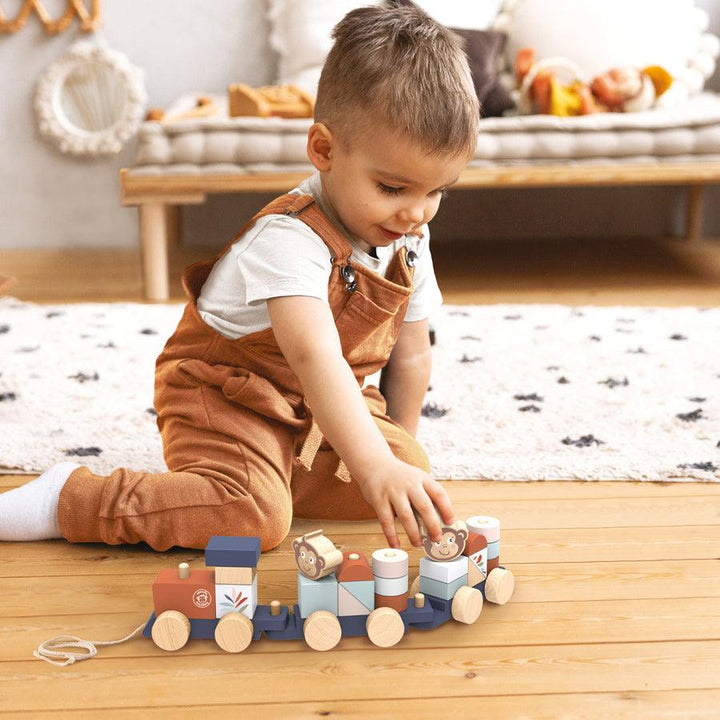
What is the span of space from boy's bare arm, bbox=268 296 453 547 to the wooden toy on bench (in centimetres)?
130

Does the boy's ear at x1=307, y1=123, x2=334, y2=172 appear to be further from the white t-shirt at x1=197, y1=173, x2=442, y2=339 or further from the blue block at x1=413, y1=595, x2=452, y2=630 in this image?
the blue block at x1=413, y1=595, x2=452, y2=630

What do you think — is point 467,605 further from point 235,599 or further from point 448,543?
point 235,599

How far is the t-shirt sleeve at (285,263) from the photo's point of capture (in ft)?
3.05

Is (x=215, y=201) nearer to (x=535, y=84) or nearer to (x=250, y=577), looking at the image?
(x=535, y=84)

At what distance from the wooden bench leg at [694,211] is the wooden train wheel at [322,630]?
245 cm

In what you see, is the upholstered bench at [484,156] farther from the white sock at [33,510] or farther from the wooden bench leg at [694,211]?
the white sock at [33,510]

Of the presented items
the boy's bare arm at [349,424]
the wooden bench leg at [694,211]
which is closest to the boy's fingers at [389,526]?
the boy's bare arm at [349,424]

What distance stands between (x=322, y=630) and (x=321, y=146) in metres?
0.46

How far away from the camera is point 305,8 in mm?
2691

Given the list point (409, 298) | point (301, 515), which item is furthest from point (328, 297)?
point (301, 515)

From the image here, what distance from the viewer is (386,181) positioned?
0.91 metres

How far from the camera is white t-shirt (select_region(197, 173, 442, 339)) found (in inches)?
37.0

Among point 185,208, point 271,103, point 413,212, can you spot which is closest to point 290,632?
point 413,212

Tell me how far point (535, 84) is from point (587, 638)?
178 cm
